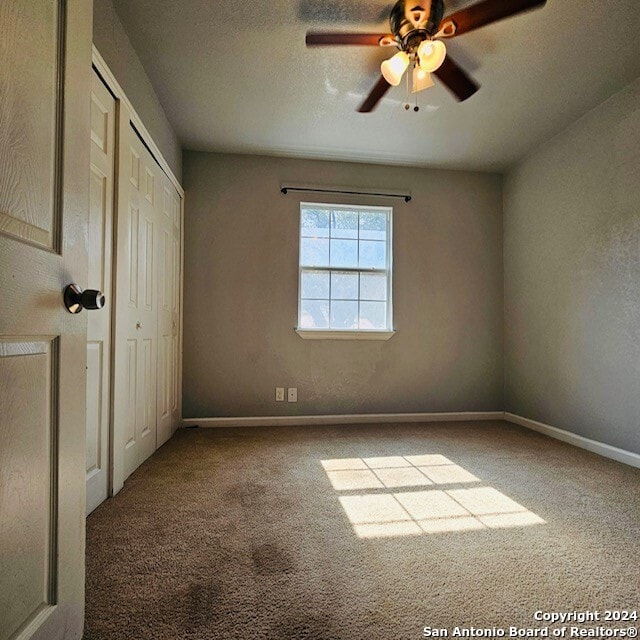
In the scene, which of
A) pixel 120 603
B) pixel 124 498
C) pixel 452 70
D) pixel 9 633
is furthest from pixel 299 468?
pixel 452 70

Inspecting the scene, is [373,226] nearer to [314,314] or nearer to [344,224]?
[344,224]

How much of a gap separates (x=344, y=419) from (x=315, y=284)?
1.29 meters

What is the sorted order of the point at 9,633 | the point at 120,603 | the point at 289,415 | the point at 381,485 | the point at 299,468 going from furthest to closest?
the point at 289,415 < the point at 299,468 < the point at 381,485 < the point at 120,603 < the point at 9,633

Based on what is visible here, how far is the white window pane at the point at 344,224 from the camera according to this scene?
146 inches

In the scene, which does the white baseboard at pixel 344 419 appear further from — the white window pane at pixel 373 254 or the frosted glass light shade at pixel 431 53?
the frosted glass light shade at pixel 431 53

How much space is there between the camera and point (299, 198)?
3.61 meters

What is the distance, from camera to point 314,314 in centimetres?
364

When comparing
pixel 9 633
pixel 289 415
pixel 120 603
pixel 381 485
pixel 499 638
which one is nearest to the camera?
pixel 9 633

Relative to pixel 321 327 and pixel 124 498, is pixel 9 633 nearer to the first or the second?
pixel 124 498

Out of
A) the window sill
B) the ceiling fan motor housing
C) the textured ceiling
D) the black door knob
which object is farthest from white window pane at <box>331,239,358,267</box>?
the black door knob

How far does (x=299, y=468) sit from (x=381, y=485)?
54 centimetres

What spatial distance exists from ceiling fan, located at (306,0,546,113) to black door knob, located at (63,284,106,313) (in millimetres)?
1648

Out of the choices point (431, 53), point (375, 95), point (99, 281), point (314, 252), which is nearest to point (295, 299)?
point (314, 252)

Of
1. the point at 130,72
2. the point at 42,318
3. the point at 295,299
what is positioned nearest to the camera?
the point at 42,318
